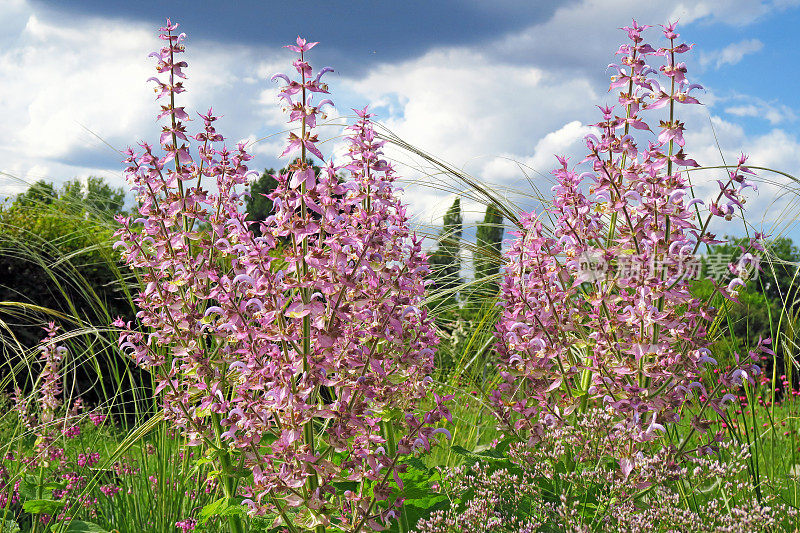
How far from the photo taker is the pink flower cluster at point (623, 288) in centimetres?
367

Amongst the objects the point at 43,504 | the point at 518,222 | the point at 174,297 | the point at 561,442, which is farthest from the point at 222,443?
the point at 518,222

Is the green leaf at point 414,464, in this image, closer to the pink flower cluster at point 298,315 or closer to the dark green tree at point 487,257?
the pink flower cluster at point 298,315

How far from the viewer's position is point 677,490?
15.0ft

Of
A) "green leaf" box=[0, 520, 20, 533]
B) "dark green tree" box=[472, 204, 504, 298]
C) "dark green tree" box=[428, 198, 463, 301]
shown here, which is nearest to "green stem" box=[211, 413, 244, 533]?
"green leaf" box=[0, 520, 20, 533]

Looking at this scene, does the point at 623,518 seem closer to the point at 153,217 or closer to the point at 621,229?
the point at 621,229

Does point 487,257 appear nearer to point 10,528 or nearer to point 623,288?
point 623,288

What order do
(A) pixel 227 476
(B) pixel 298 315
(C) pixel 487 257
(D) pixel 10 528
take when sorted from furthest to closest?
1. (C) pixel 487 257
2. (D) pixel 10 528
3. (A) pixel 227 476
4. (B) pixel 298 315

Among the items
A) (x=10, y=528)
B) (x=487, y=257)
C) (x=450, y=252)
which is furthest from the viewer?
(x=450, y=252)

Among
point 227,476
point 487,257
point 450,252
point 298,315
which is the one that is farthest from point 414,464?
point 450,252

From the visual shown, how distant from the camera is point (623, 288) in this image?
3.90 m

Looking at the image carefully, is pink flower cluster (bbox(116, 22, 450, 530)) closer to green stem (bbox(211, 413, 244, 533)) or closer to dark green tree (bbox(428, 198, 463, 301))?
green stem (bbox(211, 413, 244, 533))

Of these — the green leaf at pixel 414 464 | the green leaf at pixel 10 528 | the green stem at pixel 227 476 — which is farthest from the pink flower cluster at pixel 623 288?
the green leaf at pixel 10 528

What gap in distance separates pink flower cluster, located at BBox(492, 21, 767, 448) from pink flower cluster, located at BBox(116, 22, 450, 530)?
758 mm

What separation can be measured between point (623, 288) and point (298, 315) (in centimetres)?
205
